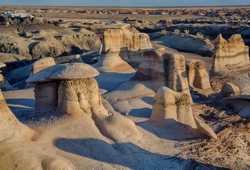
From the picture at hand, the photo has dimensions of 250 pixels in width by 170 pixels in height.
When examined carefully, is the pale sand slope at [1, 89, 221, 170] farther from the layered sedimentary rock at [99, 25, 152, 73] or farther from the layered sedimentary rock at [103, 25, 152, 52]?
the layered sedimentary rock at [103, 25, 152, 52]

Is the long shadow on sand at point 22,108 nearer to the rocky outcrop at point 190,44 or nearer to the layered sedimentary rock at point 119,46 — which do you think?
the layered sedimentary rock at point 119,46

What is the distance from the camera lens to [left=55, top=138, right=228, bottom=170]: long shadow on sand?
12008 mm

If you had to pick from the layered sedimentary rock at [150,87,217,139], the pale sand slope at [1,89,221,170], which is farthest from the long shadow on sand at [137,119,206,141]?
the pale sand slope at [1,89,221,170]

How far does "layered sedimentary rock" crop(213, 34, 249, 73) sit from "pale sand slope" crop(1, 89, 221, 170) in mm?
11427

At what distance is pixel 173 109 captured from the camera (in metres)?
15.0

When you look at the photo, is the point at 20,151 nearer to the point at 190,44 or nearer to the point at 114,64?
the point at 114,64

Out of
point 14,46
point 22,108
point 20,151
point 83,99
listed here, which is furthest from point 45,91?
point 14,46

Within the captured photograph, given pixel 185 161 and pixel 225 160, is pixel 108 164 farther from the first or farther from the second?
pixel 225 160

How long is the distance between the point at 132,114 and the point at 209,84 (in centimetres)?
638

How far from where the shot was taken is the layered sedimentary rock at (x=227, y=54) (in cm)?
2425

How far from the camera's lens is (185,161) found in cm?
1248

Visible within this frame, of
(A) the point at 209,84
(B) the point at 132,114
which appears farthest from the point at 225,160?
(A) the point at 209,84

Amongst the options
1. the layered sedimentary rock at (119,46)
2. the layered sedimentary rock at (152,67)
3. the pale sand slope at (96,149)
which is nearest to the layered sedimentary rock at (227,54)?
the layered sedimentary rock at (119,46)

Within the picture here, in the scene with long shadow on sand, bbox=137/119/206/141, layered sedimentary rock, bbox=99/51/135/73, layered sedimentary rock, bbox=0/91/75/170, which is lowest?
layered sedimentary rock, bbox=99/51/135/73
